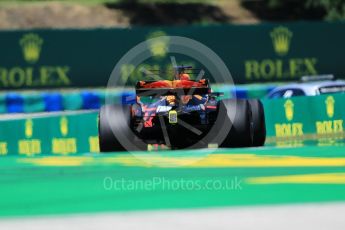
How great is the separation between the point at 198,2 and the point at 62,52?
19093 mm

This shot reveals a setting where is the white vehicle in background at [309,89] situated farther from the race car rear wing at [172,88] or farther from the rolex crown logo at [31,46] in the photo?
the rolex crown logo at [31,46]

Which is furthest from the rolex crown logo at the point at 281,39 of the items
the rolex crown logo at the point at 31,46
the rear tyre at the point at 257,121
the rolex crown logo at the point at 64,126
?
the rear tyre at the point at 257,121

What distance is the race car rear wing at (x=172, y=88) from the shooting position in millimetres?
10820

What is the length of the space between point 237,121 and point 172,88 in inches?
41.9

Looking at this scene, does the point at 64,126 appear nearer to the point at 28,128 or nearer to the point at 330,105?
the point at 28,128

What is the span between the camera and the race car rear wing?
10820 millimetres

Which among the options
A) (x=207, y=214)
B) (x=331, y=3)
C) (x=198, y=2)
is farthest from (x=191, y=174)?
(x=198, y=2)

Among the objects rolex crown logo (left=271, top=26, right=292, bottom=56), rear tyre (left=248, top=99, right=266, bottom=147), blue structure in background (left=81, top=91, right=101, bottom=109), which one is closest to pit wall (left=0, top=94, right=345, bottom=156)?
rear tyre (left=248, top=99, right=266, bottom=147)

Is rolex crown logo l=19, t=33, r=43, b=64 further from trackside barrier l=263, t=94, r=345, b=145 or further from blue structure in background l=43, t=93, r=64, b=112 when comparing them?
trackside barrier l=263, t=94, r=345, b=145

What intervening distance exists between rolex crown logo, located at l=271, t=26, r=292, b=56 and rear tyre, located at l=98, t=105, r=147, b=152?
17.5 m

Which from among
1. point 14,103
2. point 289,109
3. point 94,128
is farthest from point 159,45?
point 94,128

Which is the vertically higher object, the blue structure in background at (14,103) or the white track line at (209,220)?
the blue structure in background at (14,103)

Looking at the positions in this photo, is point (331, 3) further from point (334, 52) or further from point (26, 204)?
point (26, 204)

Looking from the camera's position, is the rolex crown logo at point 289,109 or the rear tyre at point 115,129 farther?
the rolex crown logo at point 289,109
